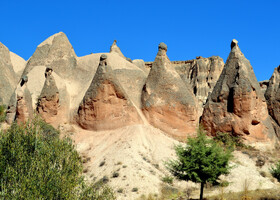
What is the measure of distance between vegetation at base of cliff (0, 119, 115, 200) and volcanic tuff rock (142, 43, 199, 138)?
8.60 m

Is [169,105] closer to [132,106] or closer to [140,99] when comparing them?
[140,99]

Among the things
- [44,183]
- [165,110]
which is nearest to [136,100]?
[165,110]

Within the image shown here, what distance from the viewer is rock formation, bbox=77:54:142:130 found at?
2322 centimetres

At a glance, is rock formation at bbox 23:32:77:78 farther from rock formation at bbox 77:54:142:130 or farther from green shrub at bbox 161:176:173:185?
green shrub at bbox 161:176:173:185

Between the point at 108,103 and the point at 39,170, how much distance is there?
1149cm

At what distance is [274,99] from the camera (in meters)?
28.5

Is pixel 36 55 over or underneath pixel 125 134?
over

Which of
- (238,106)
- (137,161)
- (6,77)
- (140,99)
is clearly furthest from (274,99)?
(6,77)

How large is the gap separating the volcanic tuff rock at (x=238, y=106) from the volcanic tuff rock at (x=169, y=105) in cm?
160

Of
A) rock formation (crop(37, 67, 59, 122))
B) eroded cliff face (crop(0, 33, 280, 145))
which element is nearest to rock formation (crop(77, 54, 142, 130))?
eroded cliff face (crop(0, 33, 280, 145))

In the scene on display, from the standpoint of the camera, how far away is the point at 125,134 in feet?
73.0

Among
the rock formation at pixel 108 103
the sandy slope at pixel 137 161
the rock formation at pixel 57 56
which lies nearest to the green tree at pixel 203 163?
the sandy slope at pixel 137 161

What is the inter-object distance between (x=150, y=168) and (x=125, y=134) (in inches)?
132

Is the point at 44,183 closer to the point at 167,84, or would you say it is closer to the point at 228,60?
the point at 167,84
